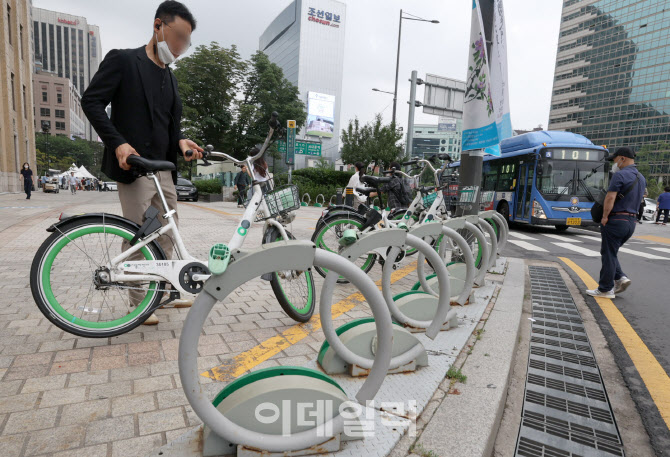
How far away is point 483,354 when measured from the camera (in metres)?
2.64

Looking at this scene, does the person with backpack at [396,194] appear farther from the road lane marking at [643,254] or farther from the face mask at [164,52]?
the road lane marking at [643,254]

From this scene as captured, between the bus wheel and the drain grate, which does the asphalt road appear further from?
the bus wheel

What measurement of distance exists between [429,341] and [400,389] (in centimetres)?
75

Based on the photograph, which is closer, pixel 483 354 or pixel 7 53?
pixel 483 354

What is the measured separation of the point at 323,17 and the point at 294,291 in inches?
4232

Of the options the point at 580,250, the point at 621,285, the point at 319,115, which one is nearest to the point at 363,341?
the point at 621,285

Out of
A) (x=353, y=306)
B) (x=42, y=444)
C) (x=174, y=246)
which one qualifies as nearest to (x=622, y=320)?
(x=353, y=306)

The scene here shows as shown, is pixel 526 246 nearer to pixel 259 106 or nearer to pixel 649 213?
pixel 649 213

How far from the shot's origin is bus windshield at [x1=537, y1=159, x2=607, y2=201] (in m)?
11.5

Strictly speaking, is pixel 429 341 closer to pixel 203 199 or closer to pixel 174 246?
pixel 174 246

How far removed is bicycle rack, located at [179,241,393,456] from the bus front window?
11966 mm

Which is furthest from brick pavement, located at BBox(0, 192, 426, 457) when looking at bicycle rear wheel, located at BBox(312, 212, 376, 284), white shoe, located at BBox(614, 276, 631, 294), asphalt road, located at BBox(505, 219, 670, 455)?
white shoe, located at BBox(614, 276, 631, 294)

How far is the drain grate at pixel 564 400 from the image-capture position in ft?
6.36

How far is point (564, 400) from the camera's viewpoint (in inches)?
92.8
